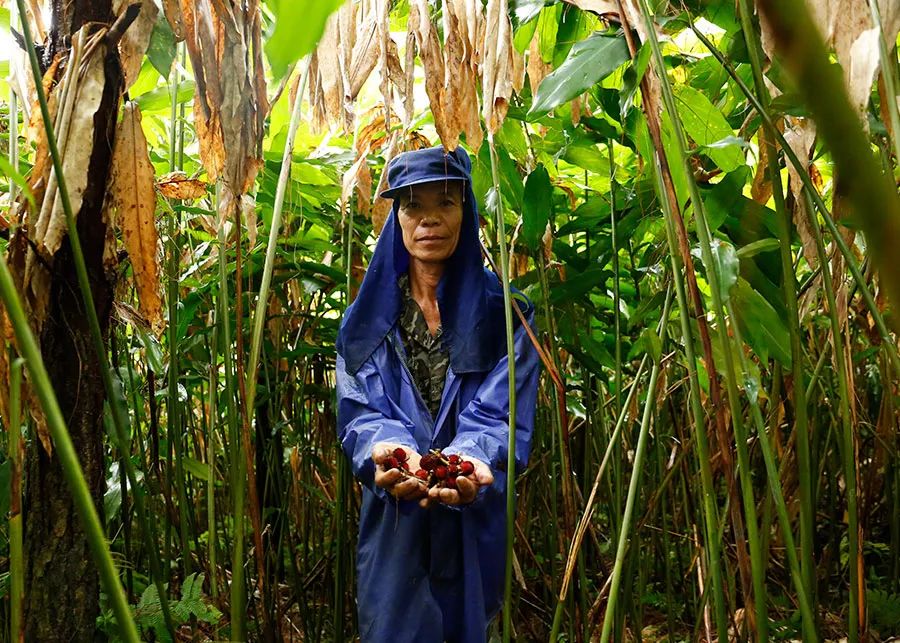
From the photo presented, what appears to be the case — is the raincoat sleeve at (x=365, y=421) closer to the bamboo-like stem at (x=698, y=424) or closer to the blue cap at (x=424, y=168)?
the blue cap at (x=424, y=168)

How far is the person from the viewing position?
1155 mm

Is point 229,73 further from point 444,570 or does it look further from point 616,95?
point 444,570

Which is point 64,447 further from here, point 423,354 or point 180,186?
point 423,354

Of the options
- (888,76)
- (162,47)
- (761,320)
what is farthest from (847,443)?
(162,47)

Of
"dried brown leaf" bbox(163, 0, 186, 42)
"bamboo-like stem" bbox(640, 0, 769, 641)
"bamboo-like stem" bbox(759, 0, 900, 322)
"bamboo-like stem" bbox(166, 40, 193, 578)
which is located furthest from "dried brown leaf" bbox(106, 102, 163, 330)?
"bamboo-like stem" bbox(759, 0, 900, 322)

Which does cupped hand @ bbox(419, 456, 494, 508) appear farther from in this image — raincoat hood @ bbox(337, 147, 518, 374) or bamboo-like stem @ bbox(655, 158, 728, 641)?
bamboo-like stem @ bbox(655, 158, 728, 641)

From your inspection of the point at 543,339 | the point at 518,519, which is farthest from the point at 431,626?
the point at 518,519

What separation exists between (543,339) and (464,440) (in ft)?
1.39

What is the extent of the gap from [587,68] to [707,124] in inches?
9.9

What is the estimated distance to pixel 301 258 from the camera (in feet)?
5.78

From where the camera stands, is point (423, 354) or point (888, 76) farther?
point (423, 354)

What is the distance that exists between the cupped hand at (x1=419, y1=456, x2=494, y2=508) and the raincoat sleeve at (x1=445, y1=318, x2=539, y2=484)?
0.03 meters

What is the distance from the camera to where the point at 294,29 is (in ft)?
0.48

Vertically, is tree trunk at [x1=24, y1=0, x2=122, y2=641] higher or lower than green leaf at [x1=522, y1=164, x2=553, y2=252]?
lower
